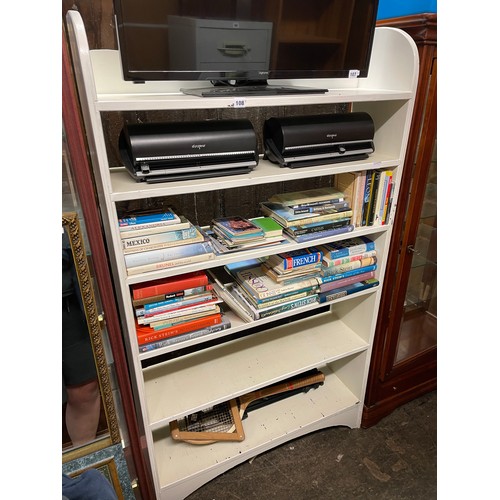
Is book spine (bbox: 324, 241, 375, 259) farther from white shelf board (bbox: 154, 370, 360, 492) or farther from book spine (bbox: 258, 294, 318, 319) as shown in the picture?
white shelf board (bbox: 154, 370, 360, 492)

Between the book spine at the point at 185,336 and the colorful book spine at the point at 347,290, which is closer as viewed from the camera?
the book spine at the point at 185,336

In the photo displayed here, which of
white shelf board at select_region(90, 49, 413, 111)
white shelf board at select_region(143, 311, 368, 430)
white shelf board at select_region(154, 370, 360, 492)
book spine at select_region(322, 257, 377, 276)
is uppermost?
white shelf board at select_region(90, 49, 413, 111)

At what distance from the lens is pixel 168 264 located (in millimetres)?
1154

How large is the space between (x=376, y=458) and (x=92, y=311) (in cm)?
144

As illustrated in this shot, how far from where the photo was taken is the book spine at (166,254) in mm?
1108

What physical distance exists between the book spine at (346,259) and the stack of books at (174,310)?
18.1 inches

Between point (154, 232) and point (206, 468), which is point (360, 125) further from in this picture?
point (206, 468)

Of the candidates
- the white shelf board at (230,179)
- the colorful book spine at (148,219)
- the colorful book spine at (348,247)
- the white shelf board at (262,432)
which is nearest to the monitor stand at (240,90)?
the white shelf board at (230,179)

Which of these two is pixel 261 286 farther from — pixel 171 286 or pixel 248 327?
pixel 171 286

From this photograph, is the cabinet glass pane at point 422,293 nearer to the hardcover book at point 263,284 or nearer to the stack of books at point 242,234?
the hardcover book at point 263,284

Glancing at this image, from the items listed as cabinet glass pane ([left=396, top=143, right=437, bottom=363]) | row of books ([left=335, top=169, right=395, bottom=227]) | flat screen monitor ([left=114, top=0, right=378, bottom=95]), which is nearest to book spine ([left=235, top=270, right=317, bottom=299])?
row of books ([left=335, top=169, right=395, bottom=227])

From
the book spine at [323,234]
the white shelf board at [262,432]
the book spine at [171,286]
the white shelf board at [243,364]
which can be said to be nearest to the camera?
the book spine at [171,286]

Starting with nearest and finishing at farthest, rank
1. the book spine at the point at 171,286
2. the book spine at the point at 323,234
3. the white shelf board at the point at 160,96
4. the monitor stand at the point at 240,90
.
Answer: the white shelf board at the point at 160,96
the monitor stand at the point at 240,90
the book spine at the point at 171,286
the book spine at the point at 323,234

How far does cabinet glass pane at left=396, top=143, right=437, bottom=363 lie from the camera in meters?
1.61
